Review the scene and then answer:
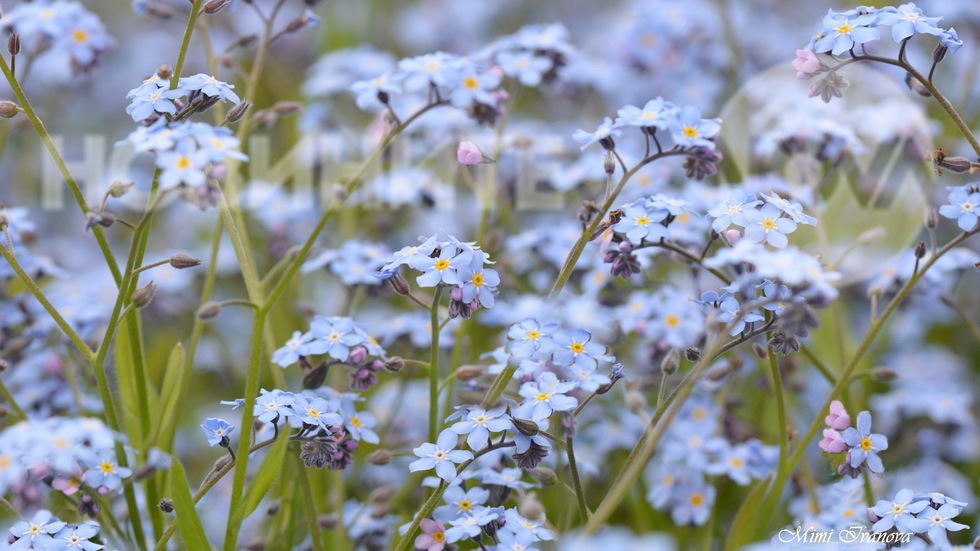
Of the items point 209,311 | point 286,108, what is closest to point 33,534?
point 209,311

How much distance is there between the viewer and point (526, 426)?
44.6 inches

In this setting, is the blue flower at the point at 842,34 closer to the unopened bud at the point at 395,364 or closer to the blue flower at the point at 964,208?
the blue flower at the point at 964,208

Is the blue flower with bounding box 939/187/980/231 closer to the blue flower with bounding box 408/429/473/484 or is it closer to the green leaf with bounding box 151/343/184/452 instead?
the blue flower with bounding box 408/429/473/484

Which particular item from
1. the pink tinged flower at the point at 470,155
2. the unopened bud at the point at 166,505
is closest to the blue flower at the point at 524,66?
the pink tinged flower at the point at 470,155

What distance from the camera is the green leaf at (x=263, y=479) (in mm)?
1130

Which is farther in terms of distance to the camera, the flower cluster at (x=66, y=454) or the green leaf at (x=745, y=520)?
the green leaf at (x=745, y=520)

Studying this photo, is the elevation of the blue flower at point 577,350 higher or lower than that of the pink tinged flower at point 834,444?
higher

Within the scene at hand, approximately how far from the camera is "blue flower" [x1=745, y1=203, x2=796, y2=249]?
1.17 meters

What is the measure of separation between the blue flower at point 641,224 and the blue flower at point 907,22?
46 cm

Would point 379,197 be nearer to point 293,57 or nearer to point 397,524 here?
point 397,524

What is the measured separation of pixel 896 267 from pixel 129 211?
240cm

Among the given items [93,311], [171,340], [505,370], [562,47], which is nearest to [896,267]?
[562,47]

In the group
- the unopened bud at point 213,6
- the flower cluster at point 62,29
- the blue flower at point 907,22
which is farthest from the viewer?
the flower cluster at point 62,29

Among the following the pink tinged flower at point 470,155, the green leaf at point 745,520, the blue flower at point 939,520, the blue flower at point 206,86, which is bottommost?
the green leaf at point 745,520
